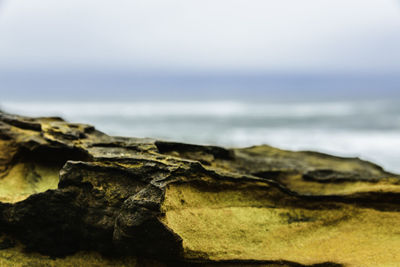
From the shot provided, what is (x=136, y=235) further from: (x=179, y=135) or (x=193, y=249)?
(x=179, y=135)

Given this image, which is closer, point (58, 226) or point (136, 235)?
point (136, 235)

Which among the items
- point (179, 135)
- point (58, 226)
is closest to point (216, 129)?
point (179, 135)

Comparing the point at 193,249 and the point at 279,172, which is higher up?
the point at 279,172

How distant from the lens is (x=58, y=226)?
7.38 ft

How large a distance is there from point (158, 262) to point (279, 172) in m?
1.59

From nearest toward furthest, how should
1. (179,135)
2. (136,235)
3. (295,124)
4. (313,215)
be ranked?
(136,235), (313,215), (179,135), (295,124)

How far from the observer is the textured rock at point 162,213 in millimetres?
2068

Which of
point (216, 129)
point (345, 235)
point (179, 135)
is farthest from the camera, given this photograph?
point (216, 129)

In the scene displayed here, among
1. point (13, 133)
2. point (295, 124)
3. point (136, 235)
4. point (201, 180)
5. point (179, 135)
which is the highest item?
point (295, 124)

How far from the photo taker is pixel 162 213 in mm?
2020

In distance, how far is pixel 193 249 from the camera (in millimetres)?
2053

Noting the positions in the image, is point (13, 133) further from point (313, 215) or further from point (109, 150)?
point (313, 215)

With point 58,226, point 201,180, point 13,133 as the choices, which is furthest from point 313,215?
point 13,133

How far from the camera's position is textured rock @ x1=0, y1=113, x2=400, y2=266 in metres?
2.07
